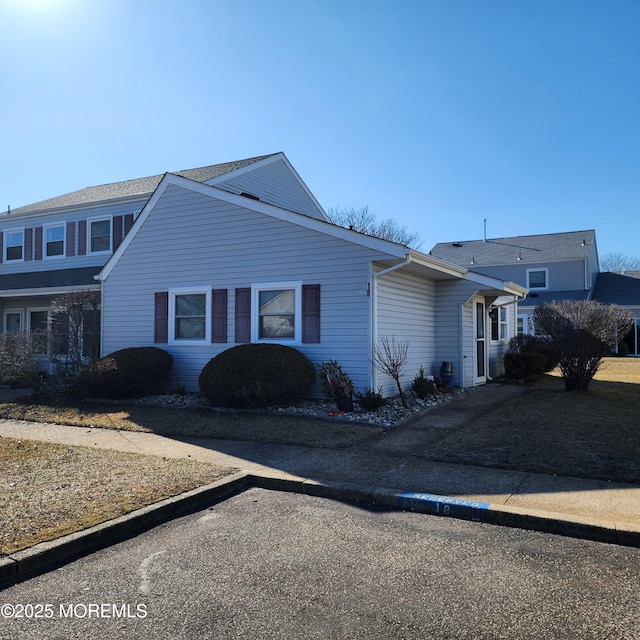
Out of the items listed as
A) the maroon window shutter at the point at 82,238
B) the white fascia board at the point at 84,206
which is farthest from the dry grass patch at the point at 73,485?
the maroon window shutter at the point at 82,238

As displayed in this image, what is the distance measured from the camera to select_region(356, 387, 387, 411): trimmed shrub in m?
9.89

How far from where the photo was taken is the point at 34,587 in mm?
Result: 3715

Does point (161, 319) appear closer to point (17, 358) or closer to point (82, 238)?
point (17, 358)

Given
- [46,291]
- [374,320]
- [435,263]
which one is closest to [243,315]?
[374,320]

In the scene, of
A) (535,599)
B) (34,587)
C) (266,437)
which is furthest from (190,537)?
(266,437)

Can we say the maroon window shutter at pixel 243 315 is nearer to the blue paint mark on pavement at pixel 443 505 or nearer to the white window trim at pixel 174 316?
the white window trim at pixel 174 316

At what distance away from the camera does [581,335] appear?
41.9ft

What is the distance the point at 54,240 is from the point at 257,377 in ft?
43.1

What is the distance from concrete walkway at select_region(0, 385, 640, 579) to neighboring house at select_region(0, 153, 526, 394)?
317 centimetres

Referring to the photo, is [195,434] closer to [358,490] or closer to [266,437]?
[266,437]

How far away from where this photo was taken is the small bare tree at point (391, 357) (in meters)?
10.5

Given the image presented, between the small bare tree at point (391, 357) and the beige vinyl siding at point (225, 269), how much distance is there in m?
0.34

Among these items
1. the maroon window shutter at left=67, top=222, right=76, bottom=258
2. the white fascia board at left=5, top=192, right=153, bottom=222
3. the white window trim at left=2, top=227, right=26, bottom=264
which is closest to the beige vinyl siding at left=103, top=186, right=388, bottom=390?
the white fascia board at left=5, top=192, right=153, bottom=222

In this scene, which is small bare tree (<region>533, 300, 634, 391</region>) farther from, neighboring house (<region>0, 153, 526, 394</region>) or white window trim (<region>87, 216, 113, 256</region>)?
white window trim (<region>87, 216, 113, 256</region>)
